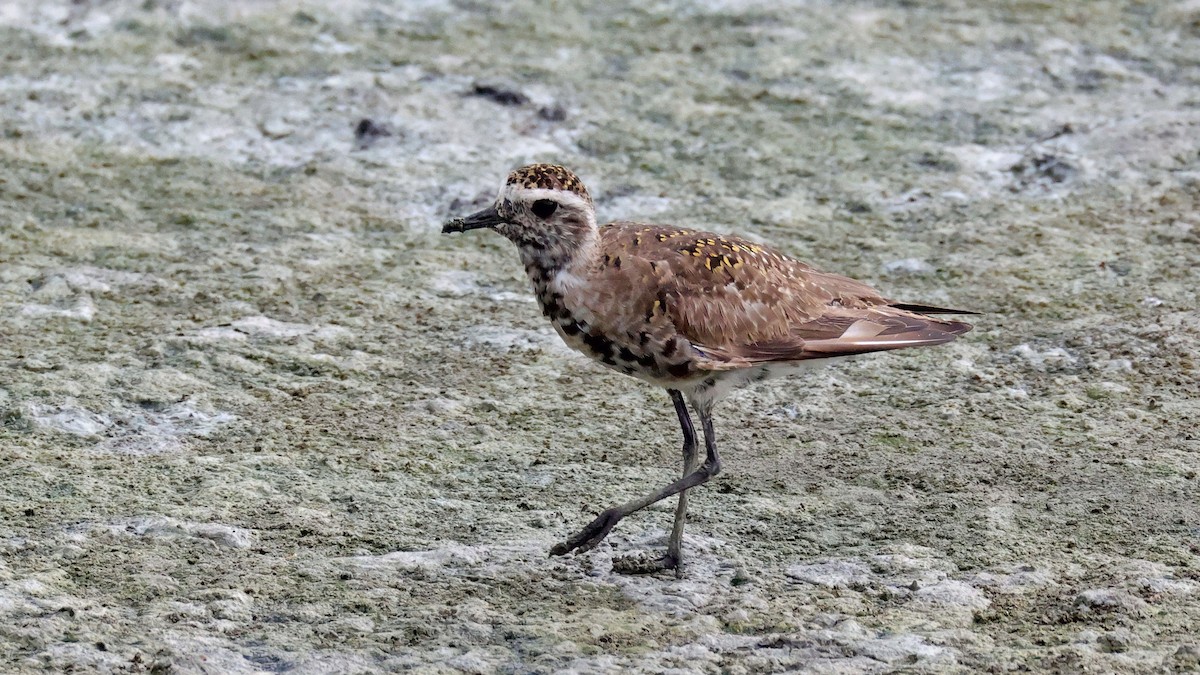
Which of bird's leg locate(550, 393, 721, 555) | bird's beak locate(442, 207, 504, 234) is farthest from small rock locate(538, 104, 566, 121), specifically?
bird's leg locate(550, 393, 721, 555)

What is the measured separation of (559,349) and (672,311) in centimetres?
175

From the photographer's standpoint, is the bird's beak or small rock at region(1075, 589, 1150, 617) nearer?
small rock at region(1075, 589, 1150, 617)

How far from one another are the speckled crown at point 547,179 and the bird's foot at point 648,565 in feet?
4.12

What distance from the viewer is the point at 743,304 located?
521 cm

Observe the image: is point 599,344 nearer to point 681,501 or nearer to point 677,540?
point 681,501

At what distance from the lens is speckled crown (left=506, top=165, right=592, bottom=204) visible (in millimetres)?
5102

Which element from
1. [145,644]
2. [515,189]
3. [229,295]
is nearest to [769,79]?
[229,295]

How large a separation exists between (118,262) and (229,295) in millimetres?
650

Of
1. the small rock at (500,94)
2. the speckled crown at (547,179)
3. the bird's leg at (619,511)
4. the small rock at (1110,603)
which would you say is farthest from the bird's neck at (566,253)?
the small rock at (500,94)

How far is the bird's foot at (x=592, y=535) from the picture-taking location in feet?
16.4

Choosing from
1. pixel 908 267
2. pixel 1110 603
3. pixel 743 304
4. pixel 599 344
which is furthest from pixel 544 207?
pixel 908 267

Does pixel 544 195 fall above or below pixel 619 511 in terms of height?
above

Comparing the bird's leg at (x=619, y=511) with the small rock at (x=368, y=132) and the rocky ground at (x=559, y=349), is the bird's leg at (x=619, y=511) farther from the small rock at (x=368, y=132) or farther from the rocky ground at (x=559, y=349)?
the small rock at (x=368, y=132)

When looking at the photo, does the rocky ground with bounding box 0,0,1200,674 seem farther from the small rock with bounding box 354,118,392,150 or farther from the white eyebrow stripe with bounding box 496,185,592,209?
the white eyebrow stripe with bounding box 496,185,592,209
